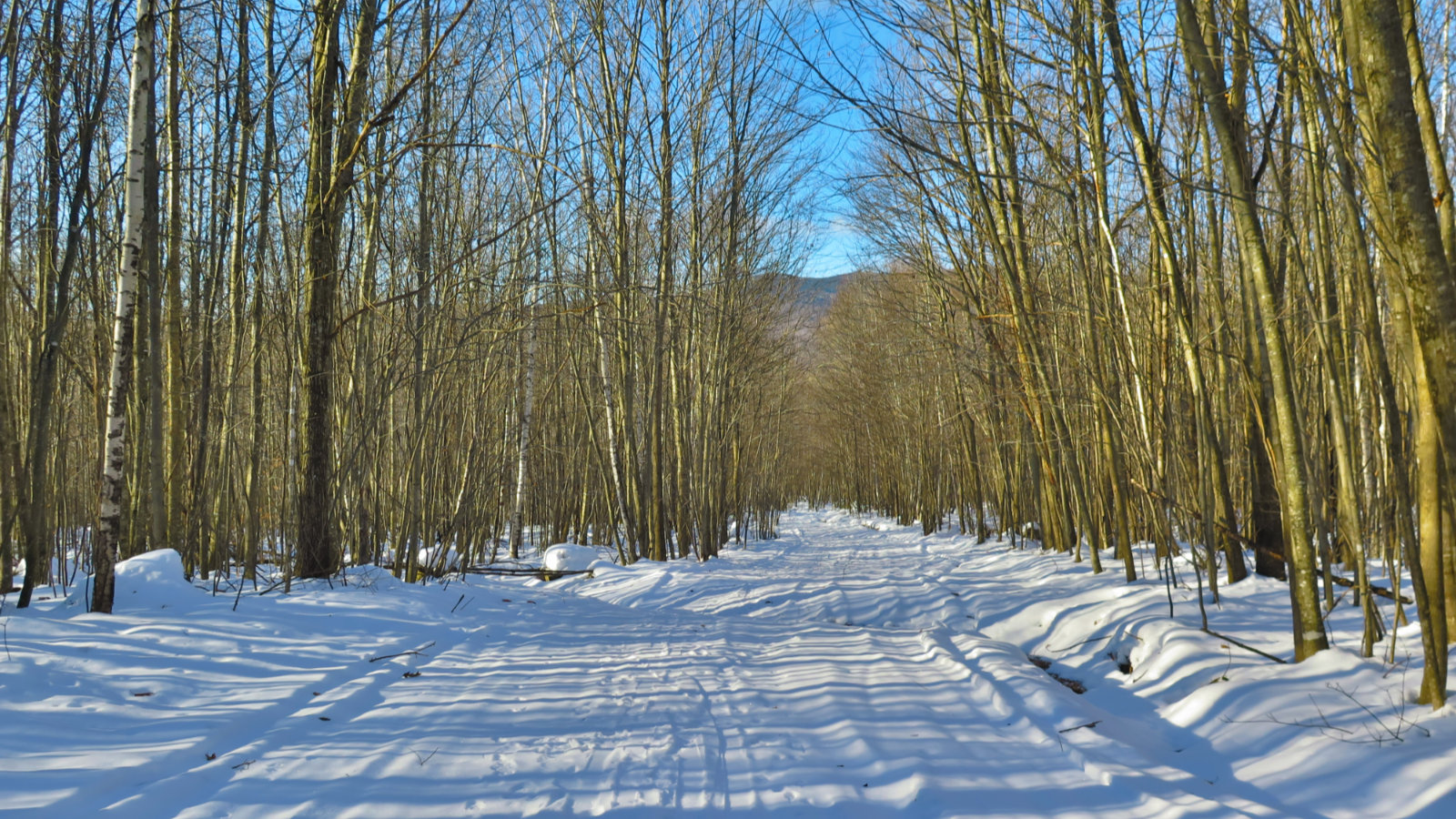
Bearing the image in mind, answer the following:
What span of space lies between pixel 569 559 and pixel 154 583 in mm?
6228

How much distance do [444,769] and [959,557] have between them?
1162cm

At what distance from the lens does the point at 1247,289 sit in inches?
177

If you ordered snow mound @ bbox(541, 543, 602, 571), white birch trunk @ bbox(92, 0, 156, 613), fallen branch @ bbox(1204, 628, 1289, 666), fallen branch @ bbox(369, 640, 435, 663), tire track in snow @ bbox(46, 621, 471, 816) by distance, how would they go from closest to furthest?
tire track in snow @ bbox(46, 621, 471, 816) < fallen branch @ bbox(1204, 628, 1289, 666) < fallen branch @ bbox(369, 640, 435, 663) < white birch trunk @ bbox(92, 0, 156, 613) < snow mound @ bbox(541, 543, 602, 571)

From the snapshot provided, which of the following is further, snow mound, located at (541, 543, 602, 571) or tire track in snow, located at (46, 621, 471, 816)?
snow mound, located at (541, 543, 602, 571)

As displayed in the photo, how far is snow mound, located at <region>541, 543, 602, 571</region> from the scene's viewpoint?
445 inches

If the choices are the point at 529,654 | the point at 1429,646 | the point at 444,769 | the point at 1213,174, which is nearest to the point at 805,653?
the point at 529,654

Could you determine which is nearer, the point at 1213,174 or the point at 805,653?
the point at 805,653

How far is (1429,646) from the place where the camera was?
2.97 m

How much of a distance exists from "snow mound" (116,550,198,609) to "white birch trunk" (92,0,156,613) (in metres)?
0.17

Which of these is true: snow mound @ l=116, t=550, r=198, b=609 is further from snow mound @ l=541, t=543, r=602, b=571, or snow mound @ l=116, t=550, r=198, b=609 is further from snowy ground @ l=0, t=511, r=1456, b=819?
snow mound @ l=541, t=543, r=602, b=571

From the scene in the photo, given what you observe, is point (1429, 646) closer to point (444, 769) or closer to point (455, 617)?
point (444, 769)

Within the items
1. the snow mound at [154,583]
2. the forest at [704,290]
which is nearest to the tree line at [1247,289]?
the forest at [704,290]

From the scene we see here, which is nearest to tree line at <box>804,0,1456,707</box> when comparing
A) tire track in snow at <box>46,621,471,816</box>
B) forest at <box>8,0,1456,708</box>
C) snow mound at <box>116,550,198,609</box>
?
forest at <box>8,0,1456,708</box>

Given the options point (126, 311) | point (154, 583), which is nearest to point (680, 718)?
point (154, 583)
